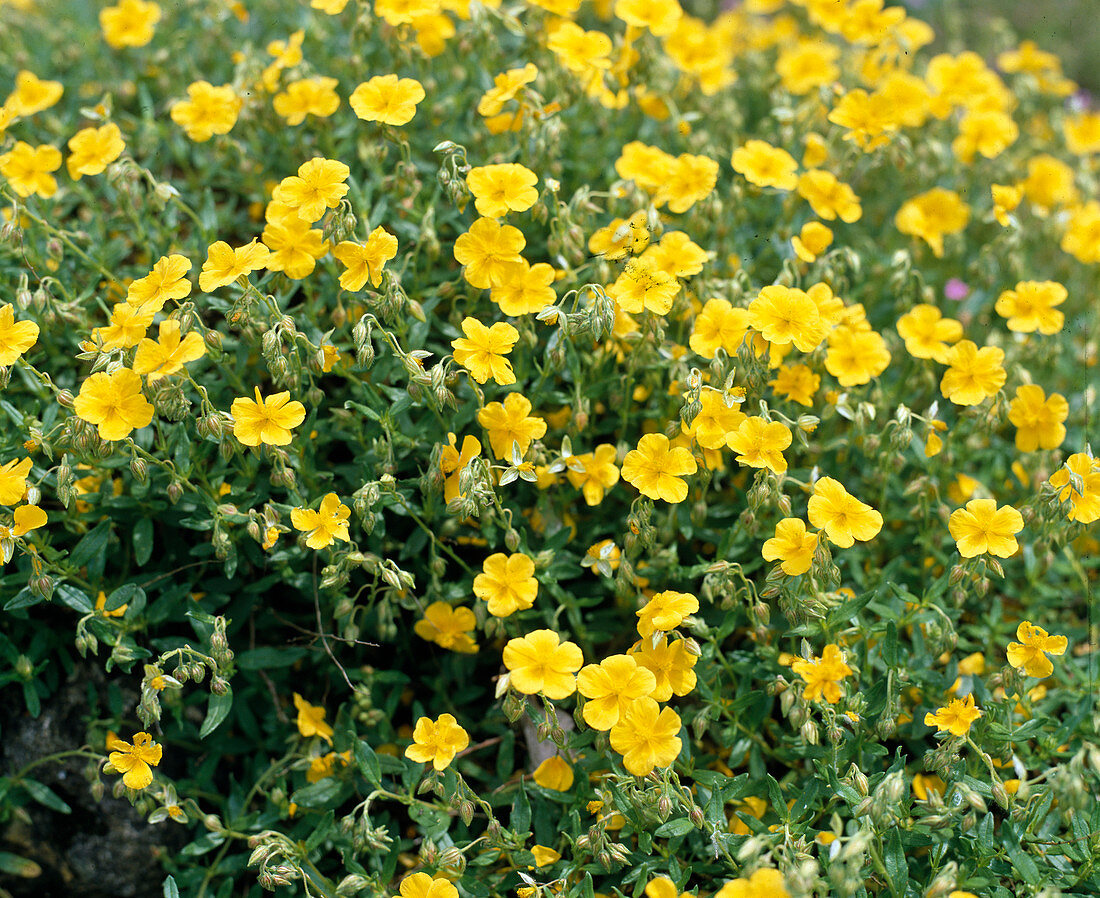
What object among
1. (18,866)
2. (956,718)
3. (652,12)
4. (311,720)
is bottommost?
(18,866)

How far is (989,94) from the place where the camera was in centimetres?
423

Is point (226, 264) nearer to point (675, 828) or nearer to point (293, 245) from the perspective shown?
point (293, 245)

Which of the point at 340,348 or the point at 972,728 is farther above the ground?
the point at 340,348

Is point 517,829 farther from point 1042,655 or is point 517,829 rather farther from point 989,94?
point 989,94

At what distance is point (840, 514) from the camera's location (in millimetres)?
2615

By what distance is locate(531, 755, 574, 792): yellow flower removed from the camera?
273 cm

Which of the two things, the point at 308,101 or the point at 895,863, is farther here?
the point at 308,101

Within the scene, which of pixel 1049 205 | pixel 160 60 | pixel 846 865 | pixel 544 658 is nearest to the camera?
pixel 846 865

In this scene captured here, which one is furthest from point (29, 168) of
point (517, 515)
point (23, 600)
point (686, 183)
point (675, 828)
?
point (675, 828)

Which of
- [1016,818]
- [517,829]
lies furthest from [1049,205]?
[517,829]

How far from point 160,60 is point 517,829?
3.51m

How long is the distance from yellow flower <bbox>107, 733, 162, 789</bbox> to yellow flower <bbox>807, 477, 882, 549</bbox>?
1.94 metres

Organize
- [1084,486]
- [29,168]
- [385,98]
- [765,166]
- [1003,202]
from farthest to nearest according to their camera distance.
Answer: [1003,202]
[765,166]
[29,168]
[385,98]
[1084,486]

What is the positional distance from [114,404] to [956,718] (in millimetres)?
2487
